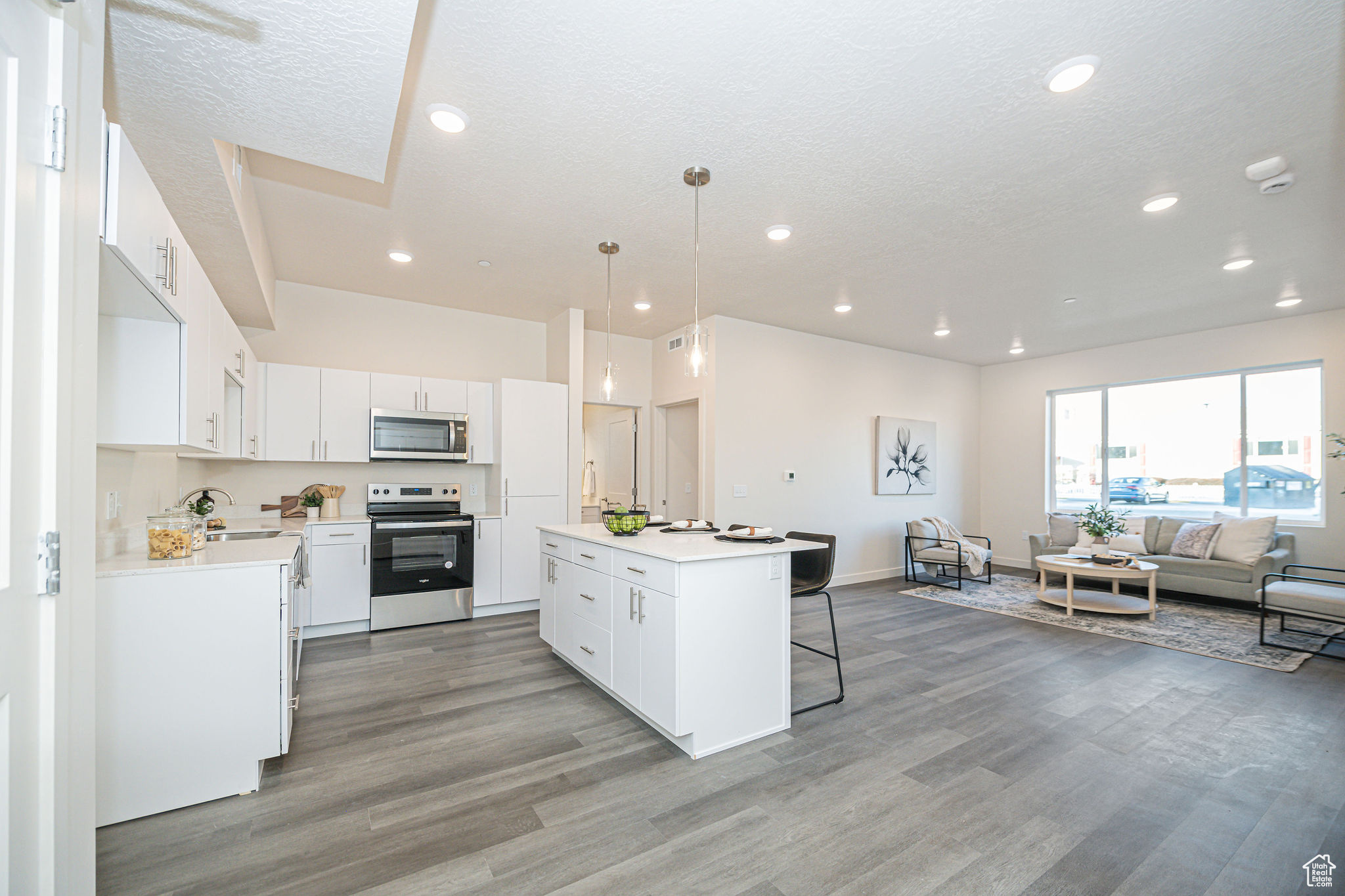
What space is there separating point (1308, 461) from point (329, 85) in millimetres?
8172

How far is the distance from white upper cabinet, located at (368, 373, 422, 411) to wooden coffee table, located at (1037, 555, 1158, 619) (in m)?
5.69

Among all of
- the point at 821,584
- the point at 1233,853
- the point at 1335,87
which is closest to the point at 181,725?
the point at 821,584

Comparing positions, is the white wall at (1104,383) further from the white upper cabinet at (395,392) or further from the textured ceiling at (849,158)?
the white upper cabinet at (395,392)

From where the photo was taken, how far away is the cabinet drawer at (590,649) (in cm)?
304

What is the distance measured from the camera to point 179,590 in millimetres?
2094

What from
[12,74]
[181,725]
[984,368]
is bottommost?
[181,725]

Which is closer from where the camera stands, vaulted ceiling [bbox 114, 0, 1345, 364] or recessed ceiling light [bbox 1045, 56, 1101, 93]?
vaulted ceiling [bbox 114, 0, 1345, 364]

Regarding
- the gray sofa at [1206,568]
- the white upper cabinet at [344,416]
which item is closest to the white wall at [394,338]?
the white upper cabinet at [344,416]

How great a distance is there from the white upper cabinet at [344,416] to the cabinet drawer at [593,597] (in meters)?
2.44

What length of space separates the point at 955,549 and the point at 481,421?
5.09 metres

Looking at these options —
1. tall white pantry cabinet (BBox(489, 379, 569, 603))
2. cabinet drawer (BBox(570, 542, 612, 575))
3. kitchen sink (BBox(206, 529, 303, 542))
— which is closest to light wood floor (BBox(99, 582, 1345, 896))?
cabinet drawer (BBox(570, 542, 612, 575))

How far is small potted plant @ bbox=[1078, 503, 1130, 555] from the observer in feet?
18.6

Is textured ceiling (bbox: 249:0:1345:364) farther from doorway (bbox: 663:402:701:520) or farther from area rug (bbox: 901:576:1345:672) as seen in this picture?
area rug (bbox: 901:576:1345:672)

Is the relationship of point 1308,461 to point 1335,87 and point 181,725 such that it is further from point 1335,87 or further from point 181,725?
point 181,725
